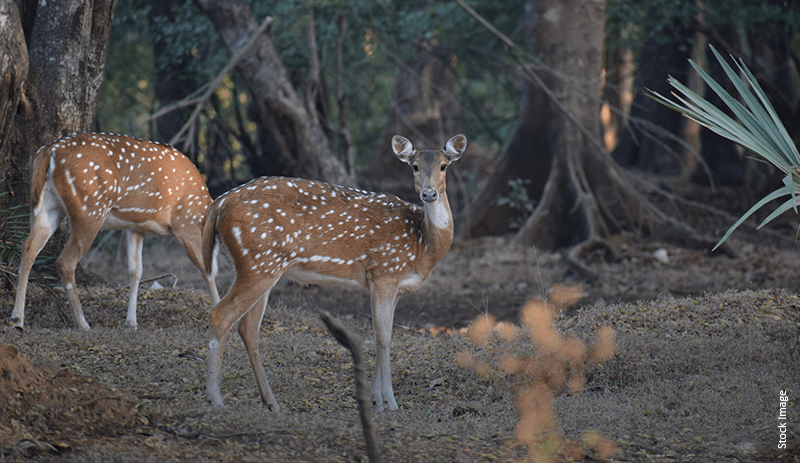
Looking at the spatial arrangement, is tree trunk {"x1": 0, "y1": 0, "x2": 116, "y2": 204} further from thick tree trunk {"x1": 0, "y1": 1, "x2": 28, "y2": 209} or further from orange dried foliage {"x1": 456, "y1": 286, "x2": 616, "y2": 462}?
orange dried foliage {"x1": 456, "y1": 286, "x2": 616, "y2": 462}

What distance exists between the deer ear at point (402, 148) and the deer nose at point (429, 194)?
0.50 meters

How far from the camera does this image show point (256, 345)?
4.78 m

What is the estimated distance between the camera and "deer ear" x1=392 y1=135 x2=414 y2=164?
5.53 m

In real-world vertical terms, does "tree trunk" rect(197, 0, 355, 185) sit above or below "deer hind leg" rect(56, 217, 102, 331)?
above

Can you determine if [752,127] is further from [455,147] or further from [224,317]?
[224,317]

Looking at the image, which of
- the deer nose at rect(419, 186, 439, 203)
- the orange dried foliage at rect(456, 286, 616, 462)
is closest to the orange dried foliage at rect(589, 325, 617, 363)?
the orange dried foliage at rect(456, 286, 616, 462)

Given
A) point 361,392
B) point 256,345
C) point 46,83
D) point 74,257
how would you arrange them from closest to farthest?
1. point 361,392
2. point 256,345
3. point 74,257
4. point 46,83

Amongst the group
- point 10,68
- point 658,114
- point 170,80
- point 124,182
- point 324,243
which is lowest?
point 658,114

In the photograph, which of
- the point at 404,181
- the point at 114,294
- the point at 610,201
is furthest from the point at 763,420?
the point at 404,181

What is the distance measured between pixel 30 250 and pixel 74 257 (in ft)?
1.09

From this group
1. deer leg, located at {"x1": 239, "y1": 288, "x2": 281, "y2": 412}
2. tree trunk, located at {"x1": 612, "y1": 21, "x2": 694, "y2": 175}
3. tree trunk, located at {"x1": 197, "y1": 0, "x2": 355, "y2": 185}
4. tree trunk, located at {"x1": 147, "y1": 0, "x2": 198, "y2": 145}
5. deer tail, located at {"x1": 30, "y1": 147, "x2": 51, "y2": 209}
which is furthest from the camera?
tree trunk, located at {"x1": 612, "y1": 21, "x2": 694, "y2": 175}

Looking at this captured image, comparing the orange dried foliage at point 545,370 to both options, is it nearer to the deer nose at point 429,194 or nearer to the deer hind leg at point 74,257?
the deer nose at point 429,194

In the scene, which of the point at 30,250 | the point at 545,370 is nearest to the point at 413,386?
the point at 545,370

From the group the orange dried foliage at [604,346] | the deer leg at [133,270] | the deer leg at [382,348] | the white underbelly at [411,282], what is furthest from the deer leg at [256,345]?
the orange dried foliage at [604,346]
